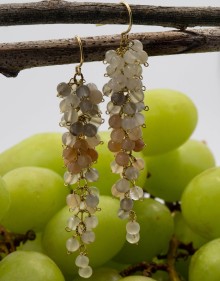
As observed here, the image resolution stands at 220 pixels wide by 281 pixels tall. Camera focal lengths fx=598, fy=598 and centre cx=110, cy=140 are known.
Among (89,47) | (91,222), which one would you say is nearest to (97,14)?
(89,47)

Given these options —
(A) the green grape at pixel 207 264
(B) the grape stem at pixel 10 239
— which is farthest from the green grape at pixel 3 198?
(A) the green grape at pixel 207 264

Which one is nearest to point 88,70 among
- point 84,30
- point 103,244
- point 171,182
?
point 84,30

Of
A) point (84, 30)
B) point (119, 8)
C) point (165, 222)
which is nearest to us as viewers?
point (119, 8)

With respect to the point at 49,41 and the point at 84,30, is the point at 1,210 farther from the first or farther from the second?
the point at 84,30

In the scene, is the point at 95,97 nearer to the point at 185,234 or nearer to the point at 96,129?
the point at 96,129

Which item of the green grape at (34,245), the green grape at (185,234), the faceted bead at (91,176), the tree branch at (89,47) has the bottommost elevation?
the green grape at (34,245)

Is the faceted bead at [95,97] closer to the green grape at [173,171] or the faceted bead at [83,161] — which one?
the faceted bead at [83,161]
